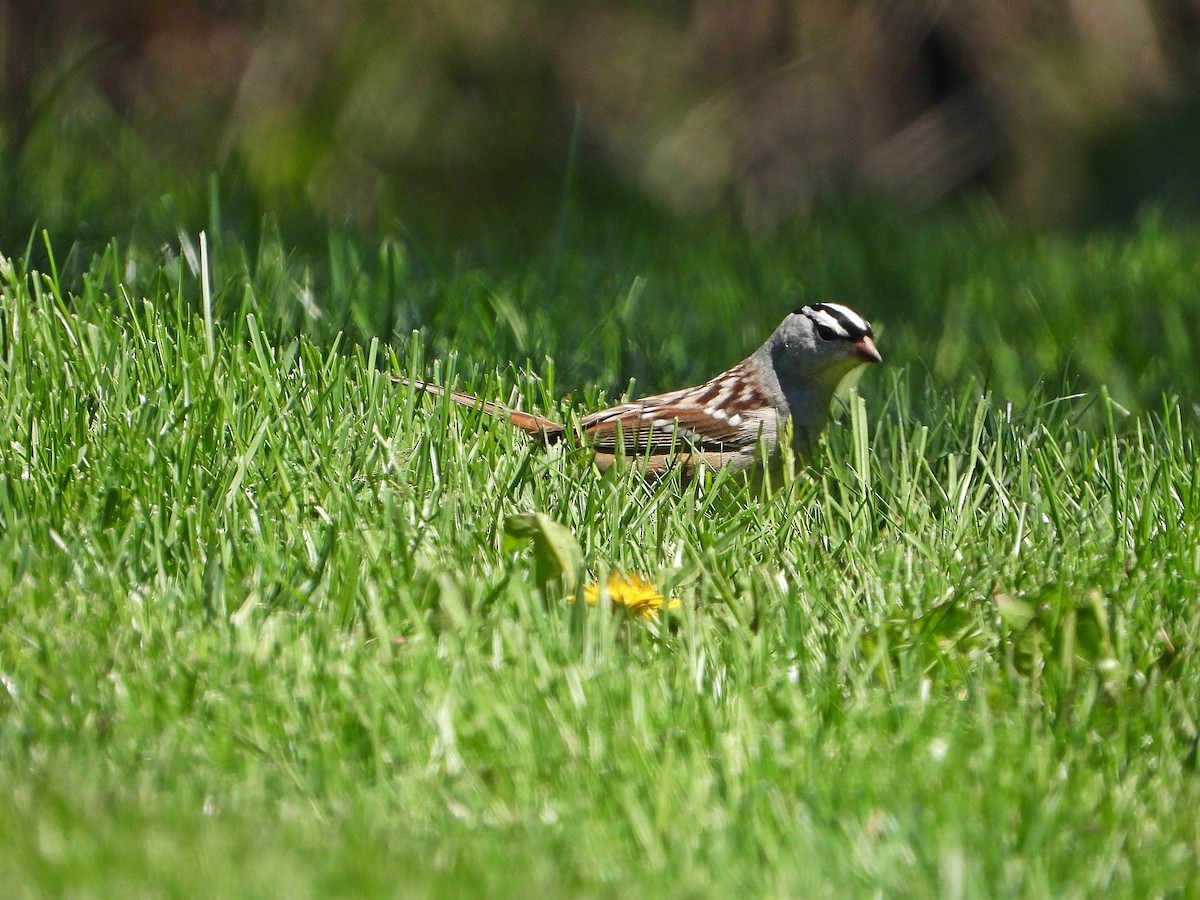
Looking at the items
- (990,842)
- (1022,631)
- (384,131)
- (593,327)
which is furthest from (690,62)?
(990,842)

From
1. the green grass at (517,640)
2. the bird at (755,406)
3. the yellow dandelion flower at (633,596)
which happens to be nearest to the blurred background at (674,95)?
the bird at (755,406)

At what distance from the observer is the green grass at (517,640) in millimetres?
2332

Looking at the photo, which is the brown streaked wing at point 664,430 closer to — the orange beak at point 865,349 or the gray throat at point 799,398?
the gray throat at point 799,398

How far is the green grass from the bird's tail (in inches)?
2.9

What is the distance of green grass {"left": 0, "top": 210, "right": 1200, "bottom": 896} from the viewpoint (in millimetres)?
2332

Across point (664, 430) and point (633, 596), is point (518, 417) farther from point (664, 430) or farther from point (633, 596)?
point (633, 596)

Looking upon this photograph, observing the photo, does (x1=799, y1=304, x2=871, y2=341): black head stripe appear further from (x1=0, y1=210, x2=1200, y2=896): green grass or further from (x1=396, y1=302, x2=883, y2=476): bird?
(x1=0, y1=210, x2=1200, y2=896): green grass

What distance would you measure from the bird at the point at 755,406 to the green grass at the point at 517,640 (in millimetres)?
152

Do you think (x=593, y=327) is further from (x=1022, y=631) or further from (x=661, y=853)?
(x=661, y=853)

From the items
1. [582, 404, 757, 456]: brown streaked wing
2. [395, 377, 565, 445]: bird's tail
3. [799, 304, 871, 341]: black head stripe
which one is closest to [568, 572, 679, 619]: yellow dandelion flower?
[395, 377, 565, 445]: bird's tail

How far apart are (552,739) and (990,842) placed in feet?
2.47

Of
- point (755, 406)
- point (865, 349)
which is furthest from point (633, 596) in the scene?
point (865, 349)

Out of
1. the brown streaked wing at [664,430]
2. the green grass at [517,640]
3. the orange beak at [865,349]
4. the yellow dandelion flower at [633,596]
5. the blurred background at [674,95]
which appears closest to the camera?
the green grass at [517,640]

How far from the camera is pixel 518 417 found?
4203mm
